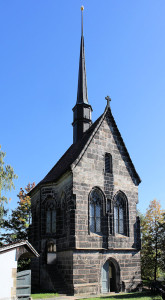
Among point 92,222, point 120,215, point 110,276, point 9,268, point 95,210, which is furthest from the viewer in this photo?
point 120,215

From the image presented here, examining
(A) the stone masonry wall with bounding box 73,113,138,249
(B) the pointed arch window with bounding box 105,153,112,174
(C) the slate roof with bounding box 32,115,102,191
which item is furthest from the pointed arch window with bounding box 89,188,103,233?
(C) the slate roof with bounding box 32,115,102,191

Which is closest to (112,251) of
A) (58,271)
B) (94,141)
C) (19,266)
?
(58,271)

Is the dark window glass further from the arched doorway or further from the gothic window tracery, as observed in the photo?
the arched doorway

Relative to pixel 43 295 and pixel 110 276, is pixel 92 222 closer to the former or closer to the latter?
pixel 110 276

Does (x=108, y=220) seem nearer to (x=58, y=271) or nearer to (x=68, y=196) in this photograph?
(x=68, y=196)

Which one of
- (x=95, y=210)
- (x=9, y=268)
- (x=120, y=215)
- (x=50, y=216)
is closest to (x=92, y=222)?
(x=95, y=210)

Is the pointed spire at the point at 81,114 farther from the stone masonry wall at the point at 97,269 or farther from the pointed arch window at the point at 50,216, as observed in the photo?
the stone masonry wall at the point at 97,269

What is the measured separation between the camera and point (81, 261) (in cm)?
1688

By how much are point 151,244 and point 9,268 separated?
56.2 feet

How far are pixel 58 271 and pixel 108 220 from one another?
4434mm

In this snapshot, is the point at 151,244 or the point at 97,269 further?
the point at 151,244

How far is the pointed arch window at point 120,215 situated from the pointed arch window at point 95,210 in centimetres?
140

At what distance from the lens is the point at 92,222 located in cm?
1831

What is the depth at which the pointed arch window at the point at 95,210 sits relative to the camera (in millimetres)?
18281
